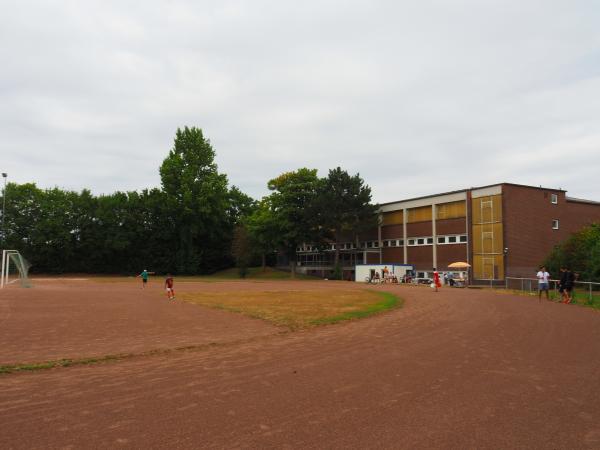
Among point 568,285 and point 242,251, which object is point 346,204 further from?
point 568,285

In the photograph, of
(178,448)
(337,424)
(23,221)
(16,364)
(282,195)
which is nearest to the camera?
(178,448)

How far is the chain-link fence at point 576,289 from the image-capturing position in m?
22.2

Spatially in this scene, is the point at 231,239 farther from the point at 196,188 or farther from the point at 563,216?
the point at 563,216

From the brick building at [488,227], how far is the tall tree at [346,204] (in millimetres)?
4126

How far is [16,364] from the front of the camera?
8938 mm

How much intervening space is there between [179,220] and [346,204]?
27824 millimetres

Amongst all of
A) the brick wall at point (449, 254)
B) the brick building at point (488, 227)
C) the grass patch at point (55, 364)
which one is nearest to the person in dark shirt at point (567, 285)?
the grass patch at point (55, 364)

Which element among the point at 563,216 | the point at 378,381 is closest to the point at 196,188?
the point at 563,216

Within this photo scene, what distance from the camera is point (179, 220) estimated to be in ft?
240

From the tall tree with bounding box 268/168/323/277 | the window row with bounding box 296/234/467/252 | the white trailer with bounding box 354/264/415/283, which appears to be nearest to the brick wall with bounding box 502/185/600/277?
the window row with bounding box 296/234/467/252

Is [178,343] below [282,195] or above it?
below

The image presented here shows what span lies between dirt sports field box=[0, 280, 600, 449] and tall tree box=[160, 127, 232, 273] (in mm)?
55486

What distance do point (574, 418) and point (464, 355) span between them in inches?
153

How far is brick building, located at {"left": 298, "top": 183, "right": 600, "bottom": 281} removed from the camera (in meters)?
48.5
